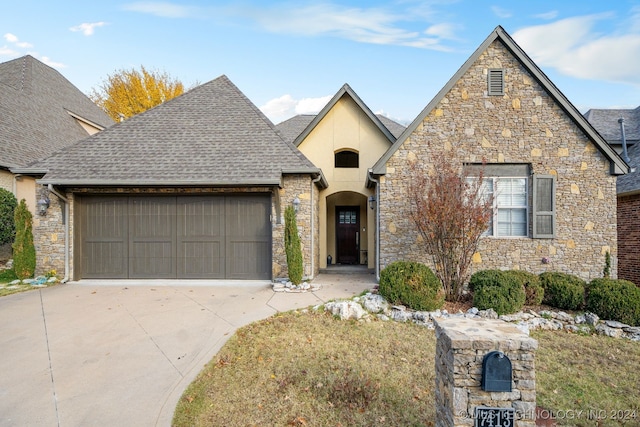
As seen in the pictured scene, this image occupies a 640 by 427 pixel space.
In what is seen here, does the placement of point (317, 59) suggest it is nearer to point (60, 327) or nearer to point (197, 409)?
point (60, 327)

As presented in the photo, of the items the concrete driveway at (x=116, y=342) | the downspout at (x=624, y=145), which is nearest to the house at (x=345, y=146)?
the concrete driveway at (x=116, y=342)

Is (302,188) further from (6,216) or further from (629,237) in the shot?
(6,216)

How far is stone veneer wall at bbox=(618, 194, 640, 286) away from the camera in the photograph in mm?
9633

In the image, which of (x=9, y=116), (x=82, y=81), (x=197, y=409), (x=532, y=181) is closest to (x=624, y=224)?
(x=532, y=181)

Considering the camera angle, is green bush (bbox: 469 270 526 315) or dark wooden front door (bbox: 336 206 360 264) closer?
green bush (bbox: 469 270 526 315)

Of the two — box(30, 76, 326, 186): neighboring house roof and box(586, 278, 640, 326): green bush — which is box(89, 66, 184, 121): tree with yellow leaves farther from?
box(586, 278, 640, 326): green bush

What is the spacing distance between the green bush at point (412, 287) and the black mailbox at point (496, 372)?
425cm

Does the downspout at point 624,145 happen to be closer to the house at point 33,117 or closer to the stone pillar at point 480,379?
the stone pillar at point 480,379

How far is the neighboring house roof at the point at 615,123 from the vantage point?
13.0 metres

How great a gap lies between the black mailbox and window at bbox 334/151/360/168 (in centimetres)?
1012

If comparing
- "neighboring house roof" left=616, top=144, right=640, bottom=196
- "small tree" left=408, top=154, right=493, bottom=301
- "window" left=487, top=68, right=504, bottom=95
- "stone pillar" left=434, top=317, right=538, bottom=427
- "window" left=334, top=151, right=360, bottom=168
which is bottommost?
"stone pillar" left=434, top=317, right=538, bottom=427

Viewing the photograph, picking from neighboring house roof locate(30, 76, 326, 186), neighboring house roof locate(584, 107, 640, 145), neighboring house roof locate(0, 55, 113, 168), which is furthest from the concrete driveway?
neighboring house roof locate(584, 107, 640, 145)

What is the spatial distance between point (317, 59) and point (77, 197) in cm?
1066

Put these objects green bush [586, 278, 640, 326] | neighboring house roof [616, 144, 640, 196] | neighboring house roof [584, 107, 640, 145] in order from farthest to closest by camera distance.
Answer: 1. neighboring house roof [584, 107, 640, 145]
2. neighboring house roof [616, 144, 640, 196]
3. green bush [586, 278, 640, 326]
